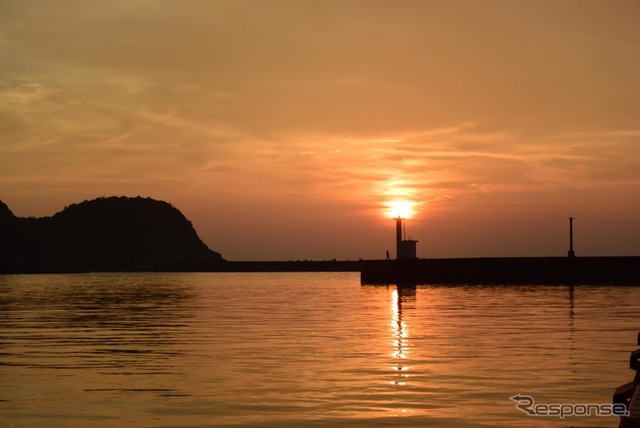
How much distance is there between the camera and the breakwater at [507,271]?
397 ft

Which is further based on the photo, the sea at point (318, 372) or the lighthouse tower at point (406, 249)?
the lighthouse tower at point (406, 249)

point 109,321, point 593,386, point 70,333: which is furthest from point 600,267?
point 593,386

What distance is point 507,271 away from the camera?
127500 millimetres

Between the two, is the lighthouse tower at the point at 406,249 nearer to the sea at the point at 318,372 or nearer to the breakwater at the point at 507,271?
the breakwater at the point at 507,271

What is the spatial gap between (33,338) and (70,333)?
3432 millimetres

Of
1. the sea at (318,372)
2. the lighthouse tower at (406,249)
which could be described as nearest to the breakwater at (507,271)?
the lighthouse tower at (406,249)

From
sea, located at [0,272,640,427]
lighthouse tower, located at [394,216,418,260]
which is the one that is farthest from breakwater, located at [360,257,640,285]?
sea, located at [0,272,640,427]

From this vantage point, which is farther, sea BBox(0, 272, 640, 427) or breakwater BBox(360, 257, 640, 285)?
breakwater BBox(360, 257, 640, 285)

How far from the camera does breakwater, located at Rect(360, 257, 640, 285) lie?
397ft

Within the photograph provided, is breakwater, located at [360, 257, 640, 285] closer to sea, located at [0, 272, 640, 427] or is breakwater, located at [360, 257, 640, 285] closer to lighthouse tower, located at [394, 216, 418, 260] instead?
lighthouse tower, located at [394, 216, 418, 260]

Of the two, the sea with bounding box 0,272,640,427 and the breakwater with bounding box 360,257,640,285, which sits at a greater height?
the breakwater with bounding box 360,257,640,285

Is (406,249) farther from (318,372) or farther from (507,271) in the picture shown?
(318,372)

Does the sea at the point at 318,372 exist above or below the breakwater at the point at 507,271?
below

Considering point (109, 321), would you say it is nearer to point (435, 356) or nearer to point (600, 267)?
point (435, 356)
